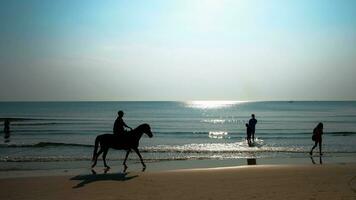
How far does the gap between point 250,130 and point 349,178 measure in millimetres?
15932

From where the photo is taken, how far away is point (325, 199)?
9312 mm

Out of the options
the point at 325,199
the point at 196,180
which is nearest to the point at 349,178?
the point at 325,199

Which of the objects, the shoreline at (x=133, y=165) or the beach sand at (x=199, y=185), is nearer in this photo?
the beach sand at (x=199, y=185)

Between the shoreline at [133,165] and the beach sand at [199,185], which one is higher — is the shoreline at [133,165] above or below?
below

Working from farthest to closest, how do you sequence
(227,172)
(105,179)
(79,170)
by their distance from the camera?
1. (79,170)
2. (227,172)
3. (105,179)

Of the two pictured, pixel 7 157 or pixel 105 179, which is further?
pixel 7 157

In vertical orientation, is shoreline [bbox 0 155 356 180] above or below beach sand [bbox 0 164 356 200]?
below

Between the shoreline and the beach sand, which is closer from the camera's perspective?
the beach sand

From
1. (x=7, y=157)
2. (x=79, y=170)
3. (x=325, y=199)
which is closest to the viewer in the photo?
(x=325, y=199)

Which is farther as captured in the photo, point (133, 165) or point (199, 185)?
point (133, 165)

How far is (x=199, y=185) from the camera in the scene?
1136cm

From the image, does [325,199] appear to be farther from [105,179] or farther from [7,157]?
[7,157]

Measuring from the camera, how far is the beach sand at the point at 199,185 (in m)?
10.0

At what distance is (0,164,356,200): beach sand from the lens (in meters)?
10.0
